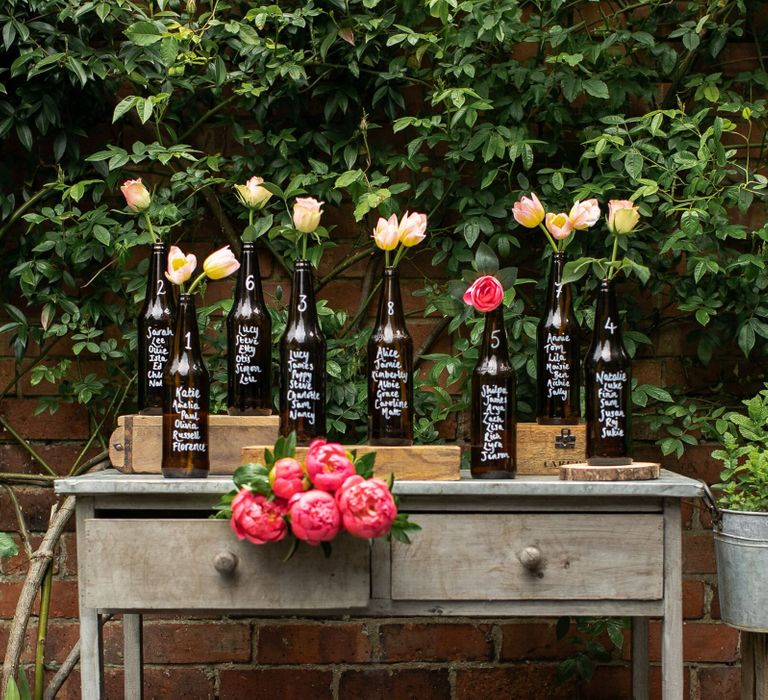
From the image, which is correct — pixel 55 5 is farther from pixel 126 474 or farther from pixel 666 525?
pixel 666 525

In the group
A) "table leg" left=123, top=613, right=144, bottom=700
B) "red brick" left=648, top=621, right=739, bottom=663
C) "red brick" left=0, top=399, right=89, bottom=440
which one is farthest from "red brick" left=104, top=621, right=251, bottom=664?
"red brick" left=648, top=621, right=739, bottom=663

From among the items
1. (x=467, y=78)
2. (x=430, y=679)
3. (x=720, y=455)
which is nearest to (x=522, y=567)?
(x=720, y=455)

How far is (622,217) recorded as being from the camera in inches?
57.5

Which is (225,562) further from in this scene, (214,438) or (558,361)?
(558,361)

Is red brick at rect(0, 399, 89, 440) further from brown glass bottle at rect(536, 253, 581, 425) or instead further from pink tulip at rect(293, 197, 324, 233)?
brown glass bottle at rect(536, 253, 581, 425)

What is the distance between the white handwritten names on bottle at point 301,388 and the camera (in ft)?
4.61

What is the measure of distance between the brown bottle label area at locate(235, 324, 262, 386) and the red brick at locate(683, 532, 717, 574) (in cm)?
98

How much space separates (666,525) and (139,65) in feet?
4.13

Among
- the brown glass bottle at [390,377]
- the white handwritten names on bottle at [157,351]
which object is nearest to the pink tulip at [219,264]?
the white handwritten names on bottle at [157,351]

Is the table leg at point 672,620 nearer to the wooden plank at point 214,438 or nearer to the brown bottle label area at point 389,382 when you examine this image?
the brown bottle label area at point 389,382

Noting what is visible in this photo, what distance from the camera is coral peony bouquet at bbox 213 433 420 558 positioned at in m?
1.16

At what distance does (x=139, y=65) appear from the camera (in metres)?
1.79

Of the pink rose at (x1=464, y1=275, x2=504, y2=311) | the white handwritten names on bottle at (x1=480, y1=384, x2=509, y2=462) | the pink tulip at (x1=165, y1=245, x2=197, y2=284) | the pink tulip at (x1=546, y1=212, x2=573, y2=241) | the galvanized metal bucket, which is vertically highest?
the pink tulip at (x1=546, y1=212, x2=573, y2=241)

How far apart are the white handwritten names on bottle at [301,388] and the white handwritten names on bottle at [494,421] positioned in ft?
0.83
